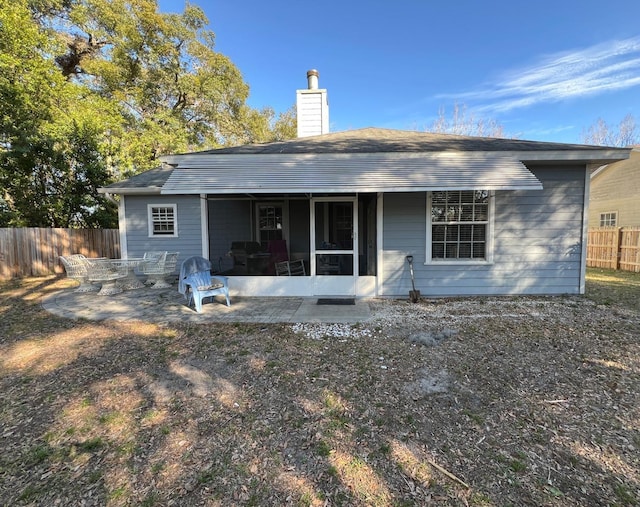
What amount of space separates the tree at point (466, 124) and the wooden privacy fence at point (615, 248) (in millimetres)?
11712

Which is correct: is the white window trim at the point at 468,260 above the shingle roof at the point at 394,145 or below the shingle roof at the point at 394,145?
below

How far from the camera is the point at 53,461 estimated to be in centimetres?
222

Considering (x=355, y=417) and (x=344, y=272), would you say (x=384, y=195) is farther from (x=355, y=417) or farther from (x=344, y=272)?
(x=355, y=417)

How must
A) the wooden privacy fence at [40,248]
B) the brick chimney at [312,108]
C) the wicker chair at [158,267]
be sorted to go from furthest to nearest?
the wooden privacy fence at [40,248]
the brick chimney at [312,108]
the wicker chair at [158,267]

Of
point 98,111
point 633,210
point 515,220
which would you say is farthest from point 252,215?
point 633,210

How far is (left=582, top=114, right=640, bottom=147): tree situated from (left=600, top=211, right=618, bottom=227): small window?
13.1 m

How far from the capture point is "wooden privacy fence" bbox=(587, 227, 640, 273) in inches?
434

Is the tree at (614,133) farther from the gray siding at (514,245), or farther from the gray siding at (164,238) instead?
the gray siding at (164,238)

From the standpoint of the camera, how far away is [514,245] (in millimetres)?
6750

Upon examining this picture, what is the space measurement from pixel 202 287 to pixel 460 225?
5.55 metres

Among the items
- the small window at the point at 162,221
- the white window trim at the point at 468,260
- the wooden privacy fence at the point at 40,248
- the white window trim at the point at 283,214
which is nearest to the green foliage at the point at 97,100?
the wooden privacy fence at the point at 40,248

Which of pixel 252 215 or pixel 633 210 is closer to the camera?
pixel 252 215

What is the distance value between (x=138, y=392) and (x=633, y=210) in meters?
19.1

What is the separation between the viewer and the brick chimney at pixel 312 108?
984 cm
